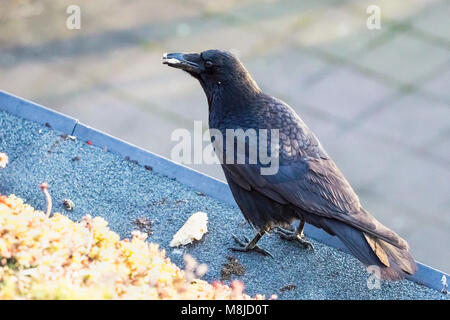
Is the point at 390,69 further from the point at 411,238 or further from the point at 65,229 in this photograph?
the point at 65,229

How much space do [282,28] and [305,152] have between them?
12.7 ft

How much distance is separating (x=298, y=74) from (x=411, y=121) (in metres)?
1.05

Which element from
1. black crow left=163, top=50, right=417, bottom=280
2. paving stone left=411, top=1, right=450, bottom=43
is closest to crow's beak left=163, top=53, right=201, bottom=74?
black crow left=163, top=50, right=417, bottom=280

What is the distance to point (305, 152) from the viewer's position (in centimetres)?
459

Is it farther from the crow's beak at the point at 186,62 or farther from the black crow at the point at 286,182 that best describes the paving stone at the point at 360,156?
the crow's beak at the point at 186,62

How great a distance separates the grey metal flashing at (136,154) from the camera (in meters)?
5.07

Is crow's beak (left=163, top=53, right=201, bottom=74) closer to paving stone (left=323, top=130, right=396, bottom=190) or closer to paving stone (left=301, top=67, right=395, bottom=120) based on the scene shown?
paving stone (left=323, top=130, right=396, bottom=190)

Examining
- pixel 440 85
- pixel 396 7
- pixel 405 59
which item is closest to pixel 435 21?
pixel 396 7

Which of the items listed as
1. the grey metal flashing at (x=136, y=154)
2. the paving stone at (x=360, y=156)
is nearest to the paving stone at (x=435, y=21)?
the paving stone at (x=360, y=156)

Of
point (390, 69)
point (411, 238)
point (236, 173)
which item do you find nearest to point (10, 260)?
point (236, 173)

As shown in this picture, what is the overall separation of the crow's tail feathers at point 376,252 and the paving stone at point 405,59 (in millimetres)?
3589

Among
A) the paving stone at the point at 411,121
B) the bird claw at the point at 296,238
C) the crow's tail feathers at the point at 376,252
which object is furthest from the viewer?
the paving stone at the point at 411,121
